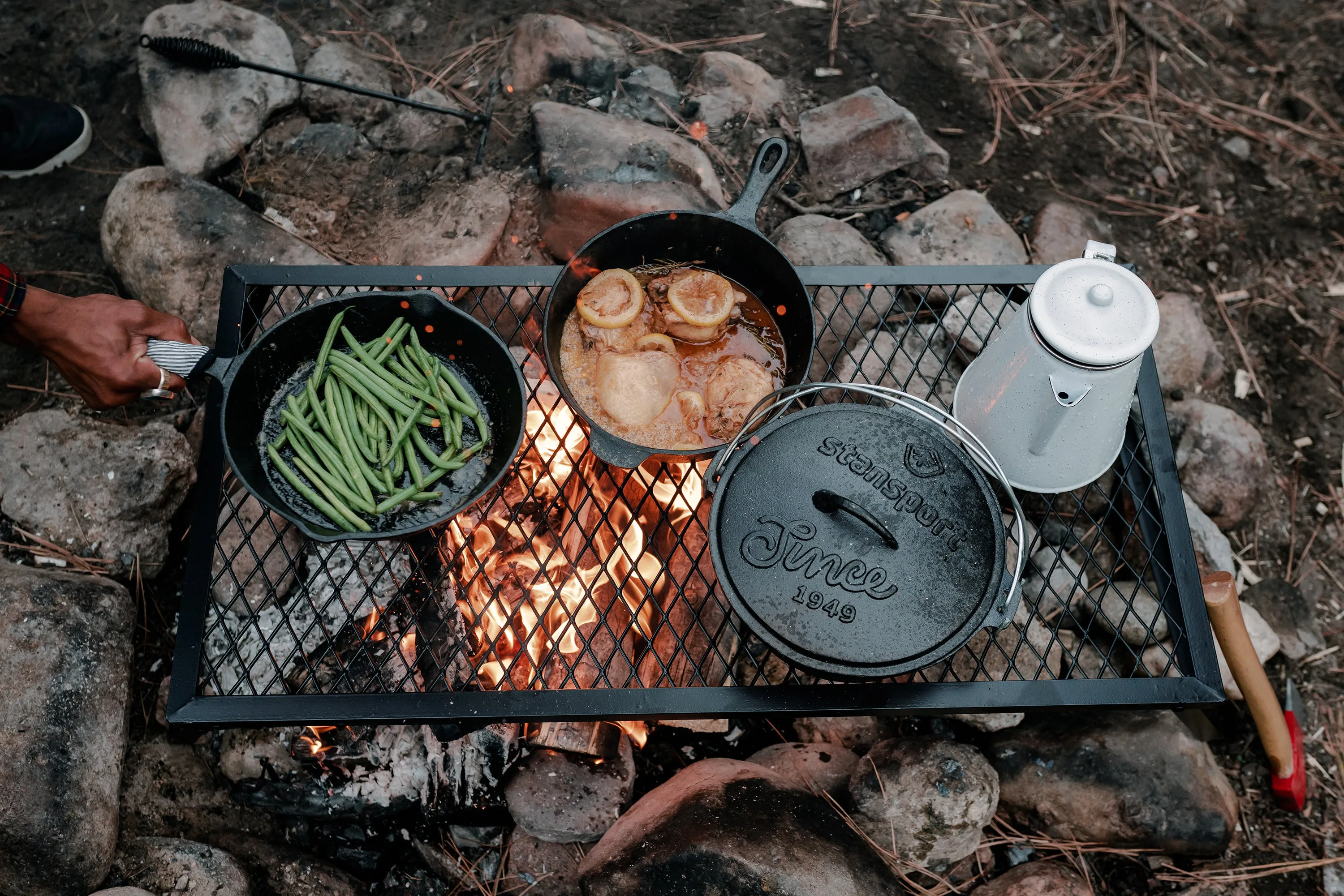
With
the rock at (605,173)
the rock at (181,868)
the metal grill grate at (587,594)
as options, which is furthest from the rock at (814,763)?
the rock at (605,173)

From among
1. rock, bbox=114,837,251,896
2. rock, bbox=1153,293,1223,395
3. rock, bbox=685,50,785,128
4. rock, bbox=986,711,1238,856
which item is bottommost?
rock, bbox=114,837,251,896

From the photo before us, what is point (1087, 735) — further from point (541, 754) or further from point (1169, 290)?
point (1169, 290)

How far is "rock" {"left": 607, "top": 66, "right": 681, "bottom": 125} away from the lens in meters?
4.66

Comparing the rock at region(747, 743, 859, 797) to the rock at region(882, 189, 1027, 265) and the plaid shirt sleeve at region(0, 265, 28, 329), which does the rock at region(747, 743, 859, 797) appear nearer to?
the rock at region(882, 189, 1027, 265)

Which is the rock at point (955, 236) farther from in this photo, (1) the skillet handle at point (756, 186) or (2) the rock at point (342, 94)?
(2) the rock at point (342, 94)

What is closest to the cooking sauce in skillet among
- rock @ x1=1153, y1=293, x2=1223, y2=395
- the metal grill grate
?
the metal grill grate

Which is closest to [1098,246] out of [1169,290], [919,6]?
[1169,290]

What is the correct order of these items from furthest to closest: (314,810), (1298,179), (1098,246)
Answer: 1. (1298,179)
2. (314,810)
3. (1098,246)

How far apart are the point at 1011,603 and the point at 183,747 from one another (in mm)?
3436

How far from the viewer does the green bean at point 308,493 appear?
2949 millimetres

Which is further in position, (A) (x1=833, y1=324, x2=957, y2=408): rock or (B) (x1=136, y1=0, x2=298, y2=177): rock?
(B) (x1=136, y1=0, x2=298, y2=177): rock

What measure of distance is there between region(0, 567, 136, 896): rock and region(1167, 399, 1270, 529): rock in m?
4.97

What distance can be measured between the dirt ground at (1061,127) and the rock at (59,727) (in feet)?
4.43

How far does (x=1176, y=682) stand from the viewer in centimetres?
297
